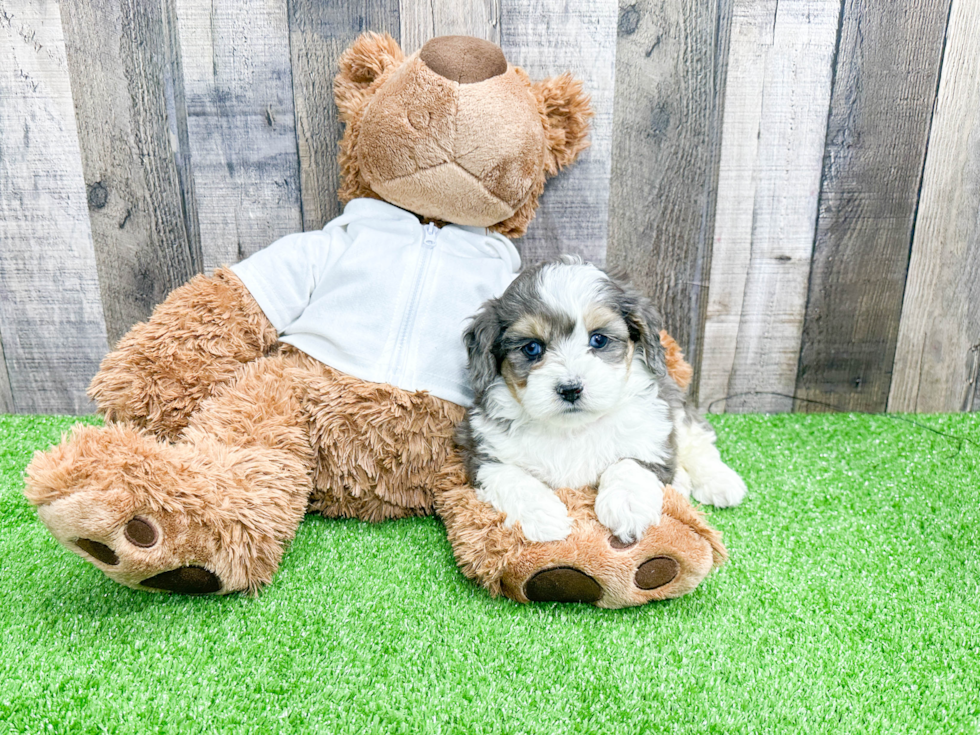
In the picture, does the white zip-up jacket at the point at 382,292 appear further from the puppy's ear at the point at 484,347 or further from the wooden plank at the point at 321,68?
the wooden plank at the point at 321,68

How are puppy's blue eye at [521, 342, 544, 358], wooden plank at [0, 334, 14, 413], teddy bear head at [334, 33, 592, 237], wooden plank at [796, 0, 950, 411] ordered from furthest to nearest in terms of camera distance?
wooden plank at [0, 334, 14, 413] < wooden plank at [796, 0, 950, 411] < teddy bear head at [334, 33, 592, 237] < puppy's blue eye at [521, 342, 544, 358]

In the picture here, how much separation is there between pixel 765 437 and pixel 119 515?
2206 mm

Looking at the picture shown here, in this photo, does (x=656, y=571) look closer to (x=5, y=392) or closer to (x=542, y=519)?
(x=542, y=519)

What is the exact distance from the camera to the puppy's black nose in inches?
66.7

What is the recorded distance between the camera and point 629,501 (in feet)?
5.58

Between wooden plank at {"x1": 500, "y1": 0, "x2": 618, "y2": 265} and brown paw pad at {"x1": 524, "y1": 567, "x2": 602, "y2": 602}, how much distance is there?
137 cm

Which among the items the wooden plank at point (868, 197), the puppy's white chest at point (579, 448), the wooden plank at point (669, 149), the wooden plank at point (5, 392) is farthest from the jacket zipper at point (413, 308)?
the wooden plank at point (5, 392)

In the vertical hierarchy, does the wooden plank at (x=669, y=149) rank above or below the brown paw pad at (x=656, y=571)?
above

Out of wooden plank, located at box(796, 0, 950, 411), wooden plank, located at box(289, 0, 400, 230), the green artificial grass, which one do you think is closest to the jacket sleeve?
wooden plank, located at box(289, 0, 400, 230)

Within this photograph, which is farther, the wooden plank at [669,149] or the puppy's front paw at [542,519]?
the wooden plank at [669,149]

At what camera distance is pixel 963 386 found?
9.32 feet

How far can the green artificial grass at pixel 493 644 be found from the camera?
1.32 metres

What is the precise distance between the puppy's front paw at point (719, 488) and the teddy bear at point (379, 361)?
0.47 m

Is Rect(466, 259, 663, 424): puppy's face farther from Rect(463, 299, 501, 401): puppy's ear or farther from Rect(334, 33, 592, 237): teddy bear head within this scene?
Rect(334, 33, 592, 237): teddy bear head
